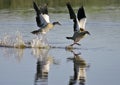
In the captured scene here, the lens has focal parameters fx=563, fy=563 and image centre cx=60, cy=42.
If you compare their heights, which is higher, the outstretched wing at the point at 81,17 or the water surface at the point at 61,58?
the outstretched wing at the point at 81,17

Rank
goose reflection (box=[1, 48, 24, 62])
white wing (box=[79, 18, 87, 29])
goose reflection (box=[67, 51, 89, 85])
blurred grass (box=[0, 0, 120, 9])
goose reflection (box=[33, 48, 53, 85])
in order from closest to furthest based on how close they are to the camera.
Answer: goose reflection (box=[67, 51, 89, 85])
goose reflection (box=[33, 48, 53, 85])
goose reflection (box=[1, 48, 24, 62])
white wing (box=[79, 18, 87, 29])
blurred grass (box=[0, 0, 120, 9])

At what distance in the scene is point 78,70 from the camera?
59.3ft

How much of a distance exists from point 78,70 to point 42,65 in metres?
1.62

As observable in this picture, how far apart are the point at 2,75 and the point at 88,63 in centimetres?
338

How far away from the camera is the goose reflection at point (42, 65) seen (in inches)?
645

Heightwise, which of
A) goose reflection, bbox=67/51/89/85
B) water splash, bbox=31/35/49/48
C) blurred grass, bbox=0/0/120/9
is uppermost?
blurred grass, bbox=0/0/120/9

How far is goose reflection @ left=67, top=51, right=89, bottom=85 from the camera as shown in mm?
Answer: 16156

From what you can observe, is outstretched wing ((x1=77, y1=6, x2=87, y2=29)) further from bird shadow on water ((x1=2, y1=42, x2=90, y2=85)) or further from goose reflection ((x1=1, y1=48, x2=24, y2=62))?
goose reflection ((x1=1, y1=48, x2=24, y2=62))

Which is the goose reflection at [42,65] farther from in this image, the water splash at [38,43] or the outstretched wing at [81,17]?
the outstretched wing at [81,17]

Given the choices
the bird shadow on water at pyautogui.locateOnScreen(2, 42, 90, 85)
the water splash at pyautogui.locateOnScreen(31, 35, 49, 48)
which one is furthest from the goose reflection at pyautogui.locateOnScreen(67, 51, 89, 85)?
the water splash at pyautogui.locateOnScreen(31, 35, 49, 48)

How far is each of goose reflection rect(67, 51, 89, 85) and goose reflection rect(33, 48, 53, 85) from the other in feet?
2.67

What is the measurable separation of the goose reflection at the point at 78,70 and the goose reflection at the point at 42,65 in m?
0.82

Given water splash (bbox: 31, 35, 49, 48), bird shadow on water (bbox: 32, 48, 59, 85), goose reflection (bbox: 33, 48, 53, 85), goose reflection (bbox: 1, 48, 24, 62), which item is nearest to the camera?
goose reflection (bbox: 33, 48, 53, 85)

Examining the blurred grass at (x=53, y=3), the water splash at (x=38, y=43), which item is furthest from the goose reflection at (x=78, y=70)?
the blurred grass at (x=53, y=3)
